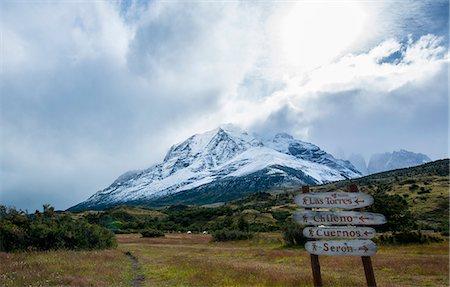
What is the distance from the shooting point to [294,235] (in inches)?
1689

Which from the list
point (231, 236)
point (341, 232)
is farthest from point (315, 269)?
point (231, 236)

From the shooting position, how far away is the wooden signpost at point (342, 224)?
476 inches

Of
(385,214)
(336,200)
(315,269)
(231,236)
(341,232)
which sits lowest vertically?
(315,269)

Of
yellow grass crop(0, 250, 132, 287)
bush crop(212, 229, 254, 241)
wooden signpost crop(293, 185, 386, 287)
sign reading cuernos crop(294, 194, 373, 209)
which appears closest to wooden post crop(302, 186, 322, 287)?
wooden signpost crop(293, 185, 386, 287)

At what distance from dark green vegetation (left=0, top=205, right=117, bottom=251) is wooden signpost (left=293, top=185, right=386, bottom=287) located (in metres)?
27.4

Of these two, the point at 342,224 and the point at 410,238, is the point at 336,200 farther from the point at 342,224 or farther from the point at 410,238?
the point at 410,238

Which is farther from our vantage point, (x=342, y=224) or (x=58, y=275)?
(x=58, y=275)

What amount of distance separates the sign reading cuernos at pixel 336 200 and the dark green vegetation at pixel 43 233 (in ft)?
90.2

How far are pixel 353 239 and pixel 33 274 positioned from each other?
1516cm

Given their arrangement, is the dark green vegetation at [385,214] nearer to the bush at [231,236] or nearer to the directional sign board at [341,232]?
the bush at [231,236]

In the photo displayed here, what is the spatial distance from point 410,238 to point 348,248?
32.3m

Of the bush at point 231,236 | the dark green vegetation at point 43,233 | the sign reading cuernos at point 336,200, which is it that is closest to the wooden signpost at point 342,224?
the sign reading cuernos at point 336,200

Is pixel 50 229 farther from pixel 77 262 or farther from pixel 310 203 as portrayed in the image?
pixel 310 203

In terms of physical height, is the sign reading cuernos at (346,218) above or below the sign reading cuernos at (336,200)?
A: below
